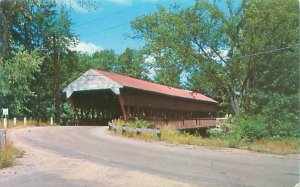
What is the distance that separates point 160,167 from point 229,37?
900 inches

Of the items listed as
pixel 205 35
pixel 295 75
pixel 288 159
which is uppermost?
pixel 205 35

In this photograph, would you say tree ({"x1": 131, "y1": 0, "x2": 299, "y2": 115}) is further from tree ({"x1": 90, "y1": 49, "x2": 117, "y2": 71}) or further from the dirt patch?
tree ({"x1": 90, "y1": 49, "x2": 117, "y2": 71})

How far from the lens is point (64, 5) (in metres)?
14.9

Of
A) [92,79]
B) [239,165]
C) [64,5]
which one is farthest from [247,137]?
[92,79]

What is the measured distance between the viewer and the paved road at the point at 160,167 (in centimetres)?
1122

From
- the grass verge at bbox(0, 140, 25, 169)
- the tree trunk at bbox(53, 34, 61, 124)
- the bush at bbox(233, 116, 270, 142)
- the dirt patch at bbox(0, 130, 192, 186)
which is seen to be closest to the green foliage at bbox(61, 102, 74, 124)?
the tree trunk at bbox(53, 34, 61, 124)

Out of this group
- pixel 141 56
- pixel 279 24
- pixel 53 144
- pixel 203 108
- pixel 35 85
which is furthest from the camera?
pixel 203 108

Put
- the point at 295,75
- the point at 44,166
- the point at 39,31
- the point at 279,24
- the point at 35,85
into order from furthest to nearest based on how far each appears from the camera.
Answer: the point at 35,85, the point at 39,31, the point at 279,24, the point at 295,75, the point at 44,166

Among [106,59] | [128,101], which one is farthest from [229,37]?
[106,59]

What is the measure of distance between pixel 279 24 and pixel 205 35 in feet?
19.8

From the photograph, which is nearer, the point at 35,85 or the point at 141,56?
the point at 35,85

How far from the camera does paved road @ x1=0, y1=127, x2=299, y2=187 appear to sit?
36.8ft

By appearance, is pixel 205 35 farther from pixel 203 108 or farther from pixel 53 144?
pixel 203 108

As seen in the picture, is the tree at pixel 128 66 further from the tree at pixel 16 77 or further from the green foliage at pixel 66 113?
the tree at pixel 16 77
